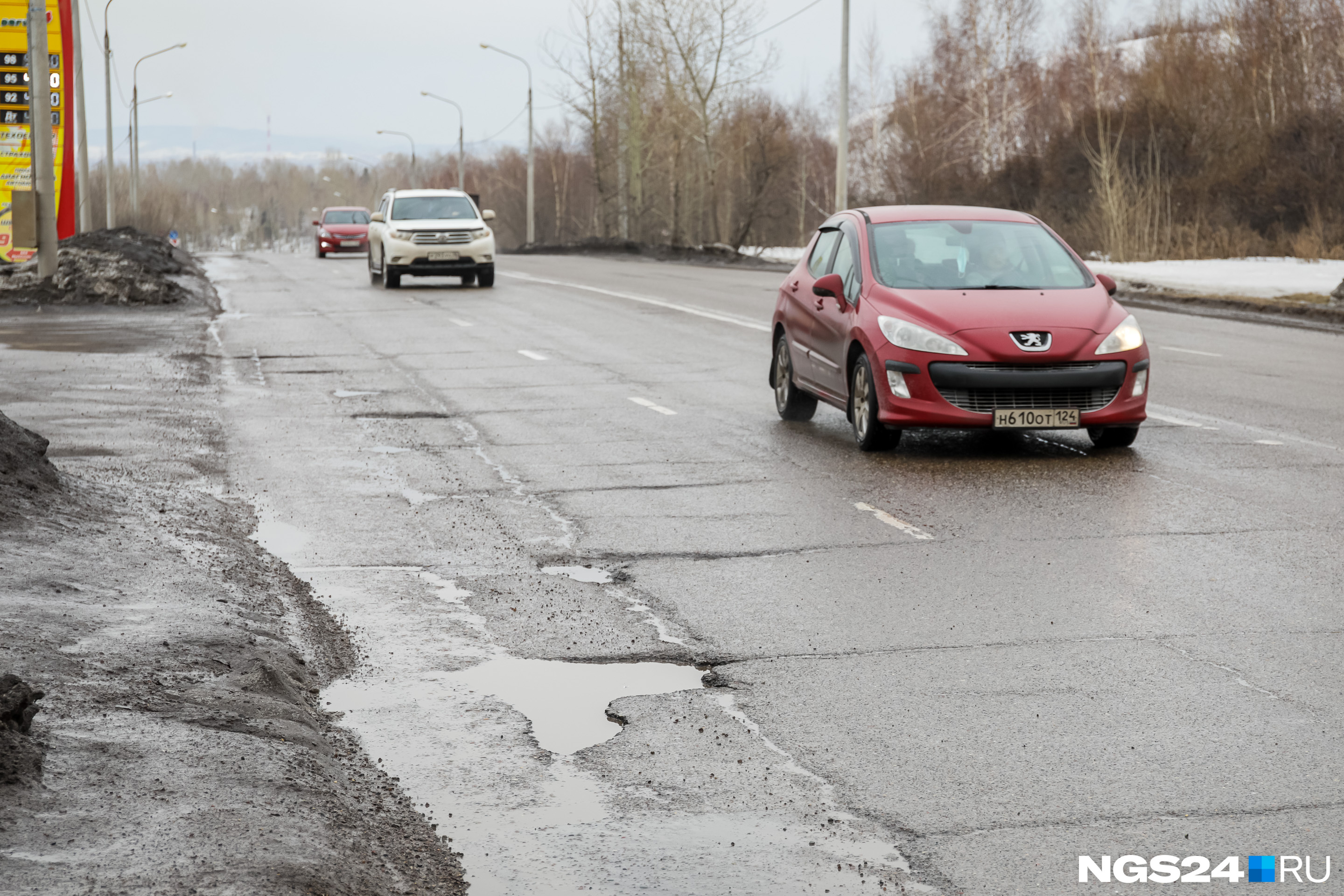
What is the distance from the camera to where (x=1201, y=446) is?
11.3 meters

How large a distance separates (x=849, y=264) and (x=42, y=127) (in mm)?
15344

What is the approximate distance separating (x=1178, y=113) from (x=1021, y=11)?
63.9ft

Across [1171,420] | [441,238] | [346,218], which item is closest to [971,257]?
[1171,420]

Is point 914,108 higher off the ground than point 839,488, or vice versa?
point 914,108

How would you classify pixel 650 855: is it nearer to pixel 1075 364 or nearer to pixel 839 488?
pixel 839 488

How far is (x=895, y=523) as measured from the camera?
28.3ft

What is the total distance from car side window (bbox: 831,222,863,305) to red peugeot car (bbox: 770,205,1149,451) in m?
0.02

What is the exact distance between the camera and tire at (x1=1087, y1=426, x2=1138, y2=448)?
1112 centimetres

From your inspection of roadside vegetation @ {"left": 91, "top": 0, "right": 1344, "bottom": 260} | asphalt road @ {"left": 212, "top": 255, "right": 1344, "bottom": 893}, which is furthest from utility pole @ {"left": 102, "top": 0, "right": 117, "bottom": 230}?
asphalt road @ {"left": 212, "top": 255, "right": 1344, "bottom": 893}

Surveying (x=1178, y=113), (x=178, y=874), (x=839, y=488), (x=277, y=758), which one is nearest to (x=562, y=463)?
(x=839, y=488)

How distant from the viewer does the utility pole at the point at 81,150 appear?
35.3m

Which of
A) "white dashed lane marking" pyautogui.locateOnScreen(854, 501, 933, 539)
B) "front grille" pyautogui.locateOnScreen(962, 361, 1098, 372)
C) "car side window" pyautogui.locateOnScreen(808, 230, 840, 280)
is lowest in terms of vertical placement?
"white dashed lane marking" pyautogui.locateOnScreen(854, 501, 933, 539)

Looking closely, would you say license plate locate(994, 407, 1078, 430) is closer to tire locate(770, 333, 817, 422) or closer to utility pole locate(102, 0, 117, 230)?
tire locate(770, 333, 817, 422)

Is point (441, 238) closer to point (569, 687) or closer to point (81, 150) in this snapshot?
point (81, 150)
